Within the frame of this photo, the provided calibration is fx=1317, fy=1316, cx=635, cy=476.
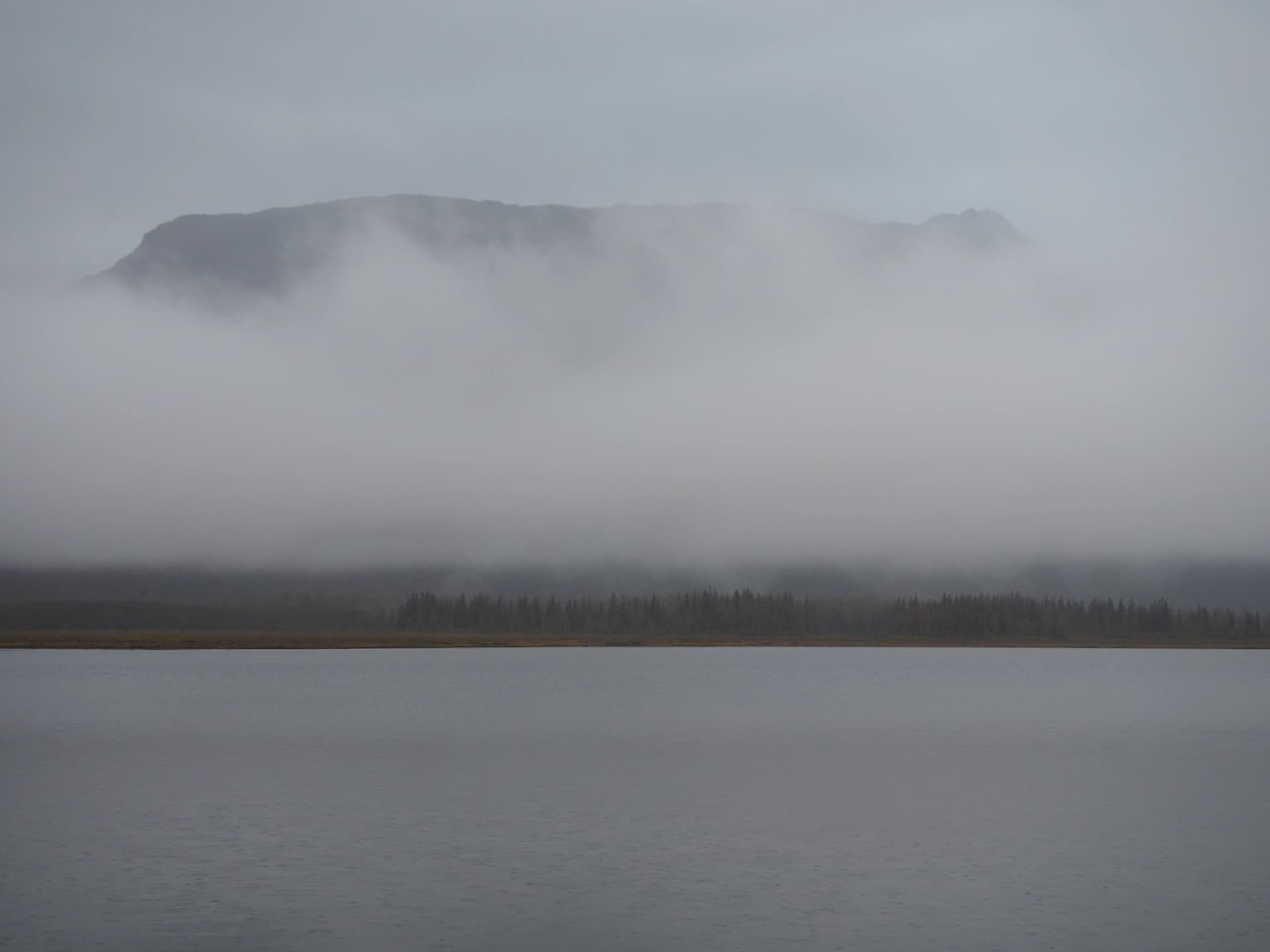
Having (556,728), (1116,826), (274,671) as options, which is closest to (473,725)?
(556,728)

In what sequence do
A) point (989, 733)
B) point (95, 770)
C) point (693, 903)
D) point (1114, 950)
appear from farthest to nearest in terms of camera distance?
point (989, 733)
point (95, 770)
point (693, 903)
point (1114, 950)

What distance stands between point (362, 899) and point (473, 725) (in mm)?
55279

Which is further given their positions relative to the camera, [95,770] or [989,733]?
[989,733]

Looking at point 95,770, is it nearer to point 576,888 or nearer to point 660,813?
point 660,813

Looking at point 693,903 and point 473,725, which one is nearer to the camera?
point 693,903

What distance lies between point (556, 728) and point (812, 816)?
39519 millimetres

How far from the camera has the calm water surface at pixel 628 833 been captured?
32.2 meters

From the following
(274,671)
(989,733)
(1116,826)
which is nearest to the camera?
(1116,826)

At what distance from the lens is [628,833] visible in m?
45.1

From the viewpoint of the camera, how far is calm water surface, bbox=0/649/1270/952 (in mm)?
32250

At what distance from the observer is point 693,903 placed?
34.7 metres

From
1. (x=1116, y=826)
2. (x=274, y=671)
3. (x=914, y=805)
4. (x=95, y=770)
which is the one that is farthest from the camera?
(x=274, y=671)

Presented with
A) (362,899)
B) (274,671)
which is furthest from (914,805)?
(274,671)

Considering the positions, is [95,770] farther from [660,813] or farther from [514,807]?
[660,813]
